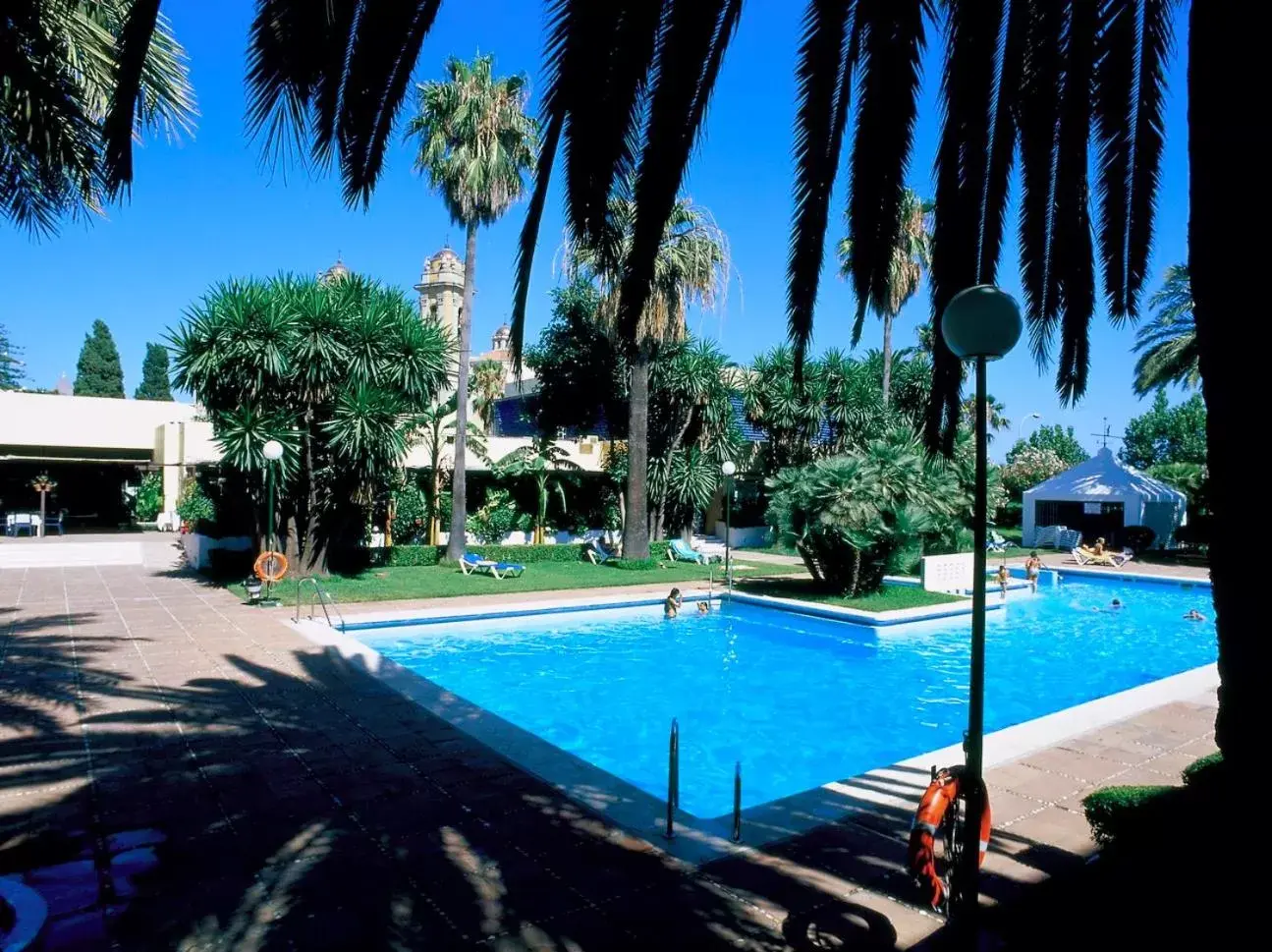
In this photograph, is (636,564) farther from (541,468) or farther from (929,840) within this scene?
(929,840)

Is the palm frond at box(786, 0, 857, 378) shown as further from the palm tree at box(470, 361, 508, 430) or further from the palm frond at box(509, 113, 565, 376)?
the palm tree at box(470, 361, 508, 430)

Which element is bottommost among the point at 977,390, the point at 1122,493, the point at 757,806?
the point at 757,806

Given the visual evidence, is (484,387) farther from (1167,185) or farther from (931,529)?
(1167,185)

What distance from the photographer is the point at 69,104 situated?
5.66m

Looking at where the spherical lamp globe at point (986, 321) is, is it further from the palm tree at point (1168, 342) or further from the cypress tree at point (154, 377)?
the cypress tree at point (154, 377)

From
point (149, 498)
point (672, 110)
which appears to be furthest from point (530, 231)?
point (149, 498)

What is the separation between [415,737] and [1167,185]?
6967mm

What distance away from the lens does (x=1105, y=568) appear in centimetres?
2572

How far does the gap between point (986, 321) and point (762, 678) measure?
34.3ft

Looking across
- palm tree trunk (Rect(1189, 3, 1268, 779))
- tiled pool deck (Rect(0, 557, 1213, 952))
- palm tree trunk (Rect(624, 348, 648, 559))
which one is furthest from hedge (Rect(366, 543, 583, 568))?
palm tree trunk (Rect(1189, 3, 1268, 779))

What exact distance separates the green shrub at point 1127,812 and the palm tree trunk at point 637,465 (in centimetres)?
1791

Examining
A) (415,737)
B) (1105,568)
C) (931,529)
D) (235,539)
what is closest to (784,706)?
(415,737)

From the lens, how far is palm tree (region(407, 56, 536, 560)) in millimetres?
20844

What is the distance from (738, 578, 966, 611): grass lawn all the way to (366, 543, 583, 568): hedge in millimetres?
6335
